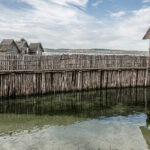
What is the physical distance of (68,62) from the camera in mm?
17984

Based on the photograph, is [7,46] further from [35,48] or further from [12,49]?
[35,48]

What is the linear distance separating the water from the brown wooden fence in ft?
9.03

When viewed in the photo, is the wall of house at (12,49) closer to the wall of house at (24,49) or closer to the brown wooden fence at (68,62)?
the wall of house at (24,49)

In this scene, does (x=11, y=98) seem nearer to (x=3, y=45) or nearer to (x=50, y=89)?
(x=50, y=89)

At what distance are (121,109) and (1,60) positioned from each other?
9545 mm

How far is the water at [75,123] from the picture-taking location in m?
7.51

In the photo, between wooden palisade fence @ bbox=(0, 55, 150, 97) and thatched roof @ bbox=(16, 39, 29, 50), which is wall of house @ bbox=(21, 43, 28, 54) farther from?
wooden palisade fence @ bbox=(0, 55, 150, 97)

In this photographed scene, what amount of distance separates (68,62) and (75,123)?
8936 mm

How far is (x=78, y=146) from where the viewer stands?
725cm

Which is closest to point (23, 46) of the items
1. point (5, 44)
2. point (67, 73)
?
point (5, 44)

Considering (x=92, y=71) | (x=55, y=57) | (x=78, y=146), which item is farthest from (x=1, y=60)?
(x=78, y=146)

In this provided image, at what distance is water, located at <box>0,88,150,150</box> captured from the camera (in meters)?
7.51

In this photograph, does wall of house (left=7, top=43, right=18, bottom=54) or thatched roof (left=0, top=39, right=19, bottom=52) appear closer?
thatched roof (left=0, top=39, right=19, bottom=52)

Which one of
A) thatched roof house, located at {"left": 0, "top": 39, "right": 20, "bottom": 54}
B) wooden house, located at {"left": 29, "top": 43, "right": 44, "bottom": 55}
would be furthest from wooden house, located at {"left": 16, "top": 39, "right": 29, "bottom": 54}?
thatched roof house, located at {"left": 0, "top": 39, "right": 20, "bottom": 54}
